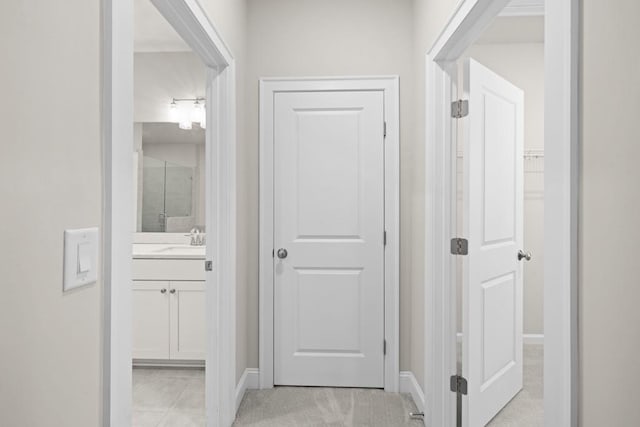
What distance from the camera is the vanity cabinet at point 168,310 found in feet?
10.0

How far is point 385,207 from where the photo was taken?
2.83m

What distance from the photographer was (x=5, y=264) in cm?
69

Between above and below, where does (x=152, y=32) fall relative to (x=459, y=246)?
above

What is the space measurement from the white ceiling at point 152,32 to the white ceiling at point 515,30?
2532mm

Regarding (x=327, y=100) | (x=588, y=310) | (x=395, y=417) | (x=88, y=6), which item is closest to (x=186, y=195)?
(x=327, y=100)

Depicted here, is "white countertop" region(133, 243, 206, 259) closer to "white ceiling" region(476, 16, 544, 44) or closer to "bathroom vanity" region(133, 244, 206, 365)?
"bathroom vanity" region(133, 244, 206, 365)

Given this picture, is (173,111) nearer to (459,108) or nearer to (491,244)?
(459,108)

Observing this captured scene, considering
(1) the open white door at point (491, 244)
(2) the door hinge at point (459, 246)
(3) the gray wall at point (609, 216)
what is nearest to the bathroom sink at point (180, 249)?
(2) the door hinge at point (459, 246)

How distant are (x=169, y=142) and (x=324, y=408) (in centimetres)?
255

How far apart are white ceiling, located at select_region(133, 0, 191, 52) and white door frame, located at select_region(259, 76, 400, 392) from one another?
94 centimetres

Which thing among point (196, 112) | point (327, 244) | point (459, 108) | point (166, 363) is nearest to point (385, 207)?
point (327, 244)

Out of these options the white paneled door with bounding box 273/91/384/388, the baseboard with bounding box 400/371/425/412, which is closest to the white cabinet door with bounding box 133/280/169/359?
the white paneled door with bounding box 273/91/384/388

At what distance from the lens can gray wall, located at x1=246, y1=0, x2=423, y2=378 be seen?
2.83 meters

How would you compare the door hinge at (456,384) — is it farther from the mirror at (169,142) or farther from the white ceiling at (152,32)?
the white ceiling at (152,32)
